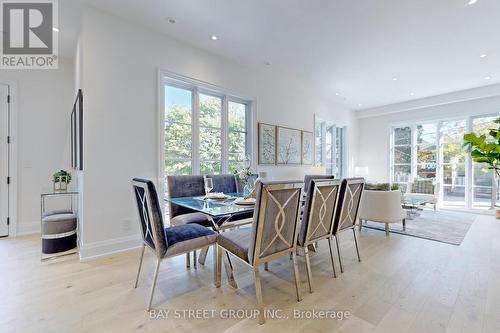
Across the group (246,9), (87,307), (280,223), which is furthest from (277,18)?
(87,307)

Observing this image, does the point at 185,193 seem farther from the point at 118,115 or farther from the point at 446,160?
the point at 446,160

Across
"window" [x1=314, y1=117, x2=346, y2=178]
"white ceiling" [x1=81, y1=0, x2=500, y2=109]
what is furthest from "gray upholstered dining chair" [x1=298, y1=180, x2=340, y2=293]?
"window" [x1=314, y1=117, x2=346, y2=178]

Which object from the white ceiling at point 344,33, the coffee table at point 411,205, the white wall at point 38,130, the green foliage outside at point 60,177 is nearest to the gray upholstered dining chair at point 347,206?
the white ceiling at point 344,33

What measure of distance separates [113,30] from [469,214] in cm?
810

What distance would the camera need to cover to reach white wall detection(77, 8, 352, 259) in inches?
109

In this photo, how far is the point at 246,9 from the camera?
2.77 meters

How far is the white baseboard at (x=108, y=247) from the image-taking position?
269cm

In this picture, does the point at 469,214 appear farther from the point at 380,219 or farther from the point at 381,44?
the point at 381,44

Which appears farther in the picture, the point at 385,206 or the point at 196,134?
the point at 196,134

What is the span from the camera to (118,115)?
297 centimetres

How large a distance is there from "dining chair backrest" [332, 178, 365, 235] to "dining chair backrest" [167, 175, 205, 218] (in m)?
1.74

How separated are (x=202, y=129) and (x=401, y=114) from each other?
6435 millimetres

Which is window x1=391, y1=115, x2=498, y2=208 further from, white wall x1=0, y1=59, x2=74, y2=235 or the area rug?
white wall x1=0, y1=59, x2=74, y2=235

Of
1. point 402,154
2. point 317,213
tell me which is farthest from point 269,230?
point 402,154
